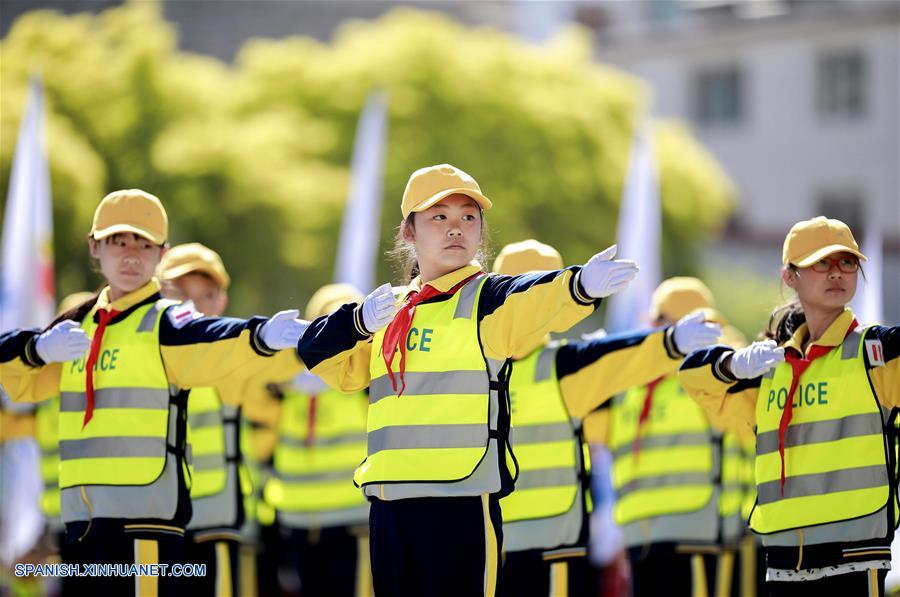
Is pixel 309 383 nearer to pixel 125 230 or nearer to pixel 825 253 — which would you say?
pixel 125 230

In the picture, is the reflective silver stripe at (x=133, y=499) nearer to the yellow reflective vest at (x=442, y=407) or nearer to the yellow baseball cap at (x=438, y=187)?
the yellow reflective vest at (x=442, y=407)

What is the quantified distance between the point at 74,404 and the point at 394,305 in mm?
1964

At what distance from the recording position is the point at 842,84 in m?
34.8

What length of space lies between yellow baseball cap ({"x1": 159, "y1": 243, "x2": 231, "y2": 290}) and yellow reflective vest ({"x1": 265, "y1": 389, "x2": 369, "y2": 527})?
152 cm

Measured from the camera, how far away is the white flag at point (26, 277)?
10.9 m

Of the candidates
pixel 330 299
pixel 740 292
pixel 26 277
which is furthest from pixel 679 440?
pixel 740 292

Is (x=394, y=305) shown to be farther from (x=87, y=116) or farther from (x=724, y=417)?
(x=87, y=116)

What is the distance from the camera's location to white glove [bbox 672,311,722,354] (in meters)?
6.20

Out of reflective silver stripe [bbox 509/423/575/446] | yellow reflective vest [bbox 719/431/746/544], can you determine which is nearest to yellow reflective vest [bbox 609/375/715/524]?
yellow reflective vest [bbox 719/431/746/544]

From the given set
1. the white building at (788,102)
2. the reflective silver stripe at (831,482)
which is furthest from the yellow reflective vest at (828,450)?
the white building at (788,102)

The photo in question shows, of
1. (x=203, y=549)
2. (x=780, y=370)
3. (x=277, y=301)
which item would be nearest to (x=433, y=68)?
(x=277, y=301)

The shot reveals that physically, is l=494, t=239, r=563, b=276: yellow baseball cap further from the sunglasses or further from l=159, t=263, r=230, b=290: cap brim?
the sunglasses

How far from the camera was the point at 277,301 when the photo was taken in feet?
72.7

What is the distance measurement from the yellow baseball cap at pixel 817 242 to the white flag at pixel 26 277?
20.9 ft
